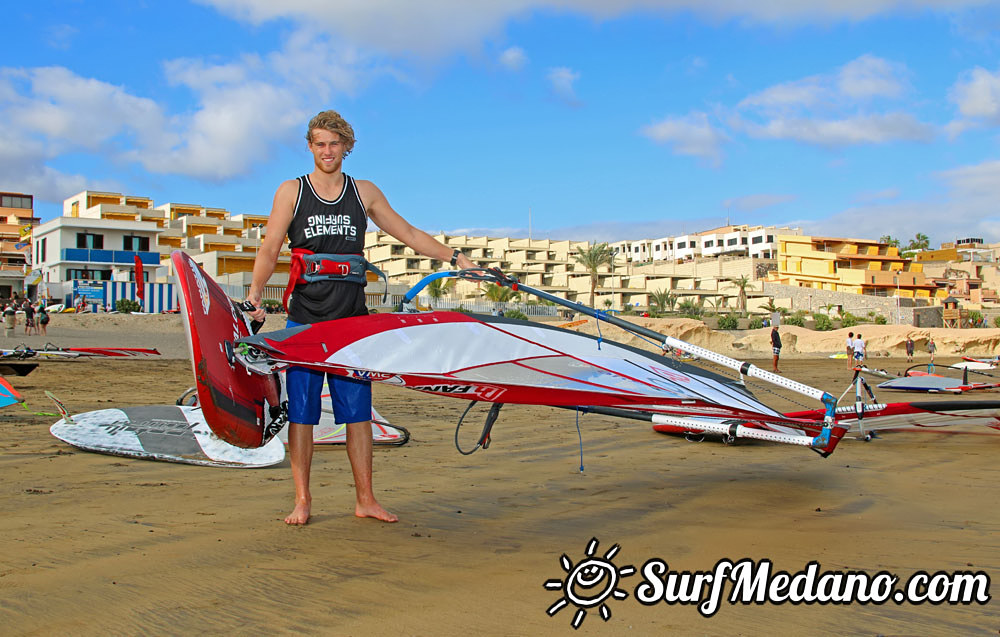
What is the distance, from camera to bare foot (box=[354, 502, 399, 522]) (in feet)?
11.5

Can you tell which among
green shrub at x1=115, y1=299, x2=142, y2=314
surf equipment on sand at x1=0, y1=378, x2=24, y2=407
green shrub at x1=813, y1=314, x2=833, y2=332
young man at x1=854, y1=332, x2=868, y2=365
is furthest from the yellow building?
surf equipment on sand at x1=0, y1=378, x2=24, y2=407

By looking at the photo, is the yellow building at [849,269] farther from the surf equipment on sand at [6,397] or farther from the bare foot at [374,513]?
the bare foot at [374,513]

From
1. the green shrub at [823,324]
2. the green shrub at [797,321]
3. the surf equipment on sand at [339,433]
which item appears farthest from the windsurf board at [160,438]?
the green shrub at [797,321]

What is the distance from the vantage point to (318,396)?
11.4 ft

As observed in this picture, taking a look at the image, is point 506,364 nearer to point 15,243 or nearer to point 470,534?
point 470,534

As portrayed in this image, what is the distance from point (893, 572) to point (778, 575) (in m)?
0.48

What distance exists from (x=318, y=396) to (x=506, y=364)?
0.90m

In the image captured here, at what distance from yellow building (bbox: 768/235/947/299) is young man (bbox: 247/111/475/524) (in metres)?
76.2

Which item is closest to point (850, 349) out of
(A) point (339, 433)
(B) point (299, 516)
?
(A) point (339, 433)

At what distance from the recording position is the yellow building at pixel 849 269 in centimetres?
7200

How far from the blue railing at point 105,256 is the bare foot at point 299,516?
49.3 meters

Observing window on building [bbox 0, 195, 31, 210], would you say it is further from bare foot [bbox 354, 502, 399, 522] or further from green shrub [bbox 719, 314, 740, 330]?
bare foot [bbox 354, 502, 399, 522]

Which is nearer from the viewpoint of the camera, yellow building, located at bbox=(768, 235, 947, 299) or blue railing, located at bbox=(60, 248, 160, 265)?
blue railing, located at bbox=(60, 248, 160, 265)

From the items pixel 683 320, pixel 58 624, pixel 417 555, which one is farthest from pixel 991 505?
pixel 683 320
